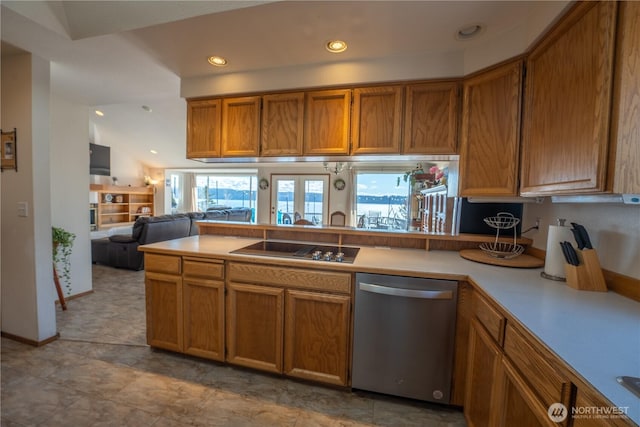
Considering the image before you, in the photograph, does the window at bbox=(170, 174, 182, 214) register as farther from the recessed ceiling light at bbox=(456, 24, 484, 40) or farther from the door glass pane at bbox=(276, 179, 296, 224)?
the recessed ceiling light at bbox=(456, 24, 484, 40)

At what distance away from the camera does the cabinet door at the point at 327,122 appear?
6.71 ft

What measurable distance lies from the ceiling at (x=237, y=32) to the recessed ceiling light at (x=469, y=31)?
3 centimetres

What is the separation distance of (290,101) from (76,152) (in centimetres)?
286

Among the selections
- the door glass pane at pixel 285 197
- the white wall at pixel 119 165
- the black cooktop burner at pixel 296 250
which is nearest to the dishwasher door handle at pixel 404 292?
the black cooktop burner at pixel 296 250

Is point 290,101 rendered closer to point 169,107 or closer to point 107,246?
point 169,107

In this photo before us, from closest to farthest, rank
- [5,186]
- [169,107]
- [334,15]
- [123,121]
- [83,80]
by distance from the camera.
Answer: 1. [334,15]
2. [5,186]
3. [83,80]
4. [169,107]
5. [123,121]

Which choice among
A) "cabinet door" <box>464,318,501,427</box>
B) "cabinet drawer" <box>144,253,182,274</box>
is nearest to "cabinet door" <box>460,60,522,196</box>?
"cabinet door" <box>464,318,501,427</box>

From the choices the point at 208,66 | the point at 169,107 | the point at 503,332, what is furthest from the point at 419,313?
the point at 169,107

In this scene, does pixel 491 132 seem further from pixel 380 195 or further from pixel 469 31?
pixel 380 195

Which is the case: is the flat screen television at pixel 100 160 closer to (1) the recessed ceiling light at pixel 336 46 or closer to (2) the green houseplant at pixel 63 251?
(2) the green houseplant at pixel 63 251

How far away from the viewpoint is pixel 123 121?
618 centimetres

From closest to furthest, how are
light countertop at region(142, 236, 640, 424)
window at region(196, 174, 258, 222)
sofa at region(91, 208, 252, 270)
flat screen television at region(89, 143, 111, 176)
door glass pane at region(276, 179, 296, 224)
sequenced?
light countertop at region(142, 236, 640, 424) → sofa at region(91, 208, 252, 270) → flat screen television at region(89, 143, 111, 176) → door glass pane at region(276, 179, 296, 224) → window at region(196, 174, 258, 222)

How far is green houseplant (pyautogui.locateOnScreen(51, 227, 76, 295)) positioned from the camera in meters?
2.75

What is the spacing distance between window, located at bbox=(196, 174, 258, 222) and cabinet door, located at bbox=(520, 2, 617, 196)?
767 centimetres
